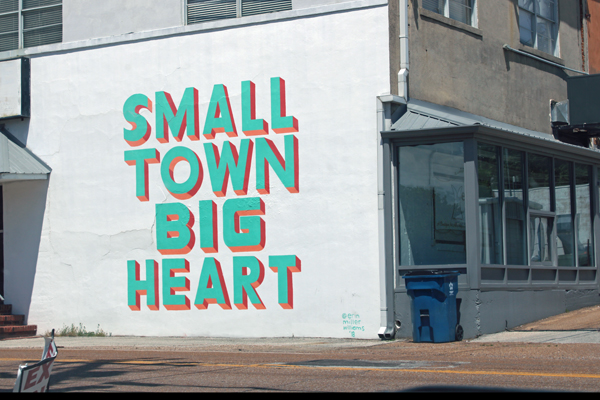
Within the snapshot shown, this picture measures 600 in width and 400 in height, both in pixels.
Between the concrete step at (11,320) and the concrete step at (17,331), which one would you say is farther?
the concrete step at (11,320)

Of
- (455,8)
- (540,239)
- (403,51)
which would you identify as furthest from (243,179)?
(540,239)

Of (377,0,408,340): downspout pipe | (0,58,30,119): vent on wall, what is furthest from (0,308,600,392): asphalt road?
(0,58,30,119): vent on wall

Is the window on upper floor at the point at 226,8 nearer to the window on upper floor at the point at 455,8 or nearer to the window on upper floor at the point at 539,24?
the window on upper floor at the point at 455,8

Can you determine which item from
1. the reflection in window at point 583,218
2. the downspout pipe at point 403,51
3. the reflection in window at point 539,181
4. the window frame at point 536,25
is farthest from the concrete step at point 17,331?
the window frame at point 536,25

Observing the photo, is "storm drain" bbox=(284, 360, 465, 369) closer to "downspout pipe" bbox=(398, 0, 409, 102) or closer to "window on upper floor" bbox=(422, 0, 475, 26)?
"downspout pipe" bbox=(398, 0, 409, 102)

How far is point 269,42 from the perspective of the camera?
15.2 meters

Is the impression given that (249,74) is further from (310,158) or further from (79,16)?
(79,16)

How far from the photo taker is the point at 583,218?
1702 cm

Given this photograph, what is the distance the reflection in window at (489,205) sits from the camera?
13.9m

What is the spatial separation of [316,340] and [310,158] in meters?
3.50

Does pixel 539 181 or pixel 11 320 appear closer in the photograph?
pixel 539 181

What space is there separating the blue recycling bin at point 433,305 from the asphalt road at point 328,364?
0.30 m

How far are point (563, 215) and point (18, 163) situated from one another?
12.3 meters

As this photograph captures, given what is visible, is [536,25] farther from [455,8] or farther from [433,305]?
[433,305]
